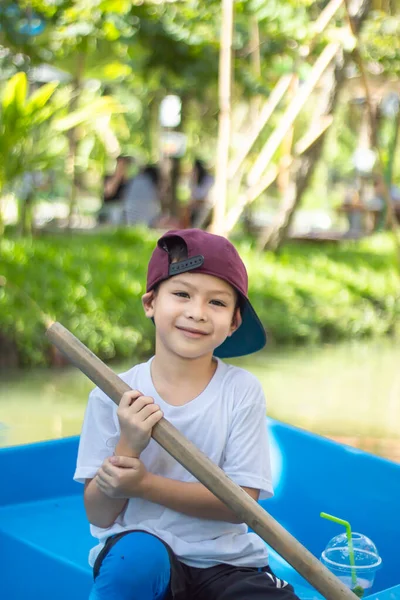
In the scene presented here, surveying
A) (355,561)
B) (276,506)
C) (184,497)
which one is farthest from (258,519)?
(276,506)

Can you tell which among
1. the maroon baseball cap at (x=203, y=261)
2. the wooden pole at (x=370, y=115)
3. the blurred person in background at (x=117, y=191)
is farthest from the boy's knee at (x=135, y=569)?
the blurred person in background at (x=117, y=191)

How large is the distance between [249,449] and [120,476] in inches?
8.8

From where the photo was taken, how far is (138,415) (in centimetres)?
135

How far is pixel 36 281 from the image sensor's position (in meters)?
5.04

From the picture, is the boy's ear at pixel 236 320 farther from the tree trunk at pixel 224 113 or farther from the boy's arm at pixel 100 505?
the tree trunk at pixel 224 113

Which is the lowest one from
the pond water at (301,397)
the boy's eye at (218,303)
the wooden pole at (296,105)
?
the pond water at (301,397)

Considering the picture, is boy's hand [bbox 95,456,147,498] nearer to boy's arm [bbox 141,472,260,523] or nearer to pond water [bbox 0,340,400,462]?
boy's arm [bbox 141,472,260,523]

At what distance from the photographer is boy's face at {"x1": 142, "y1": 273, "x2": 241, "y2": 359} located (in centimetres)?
149

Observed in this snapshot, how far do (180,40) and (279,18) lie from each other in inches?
47.0

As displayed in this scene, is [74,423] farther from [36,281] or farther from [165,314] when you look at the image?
[165,314]

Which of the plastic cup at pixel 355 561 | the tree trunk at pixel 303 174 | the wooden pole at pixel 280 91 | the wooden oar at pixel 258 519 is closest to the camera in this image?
the wooden oar at pixel 258 519

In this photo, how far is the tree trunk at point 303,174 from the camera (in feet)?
22.7

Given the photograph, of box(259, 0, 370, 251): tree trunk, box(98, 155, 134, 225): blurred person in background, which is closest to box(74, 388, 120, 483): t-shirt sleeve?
box(259, 0, 370, 251): tree trunk

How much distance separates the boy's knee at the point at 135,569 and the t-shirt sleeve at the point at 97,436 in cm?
13
